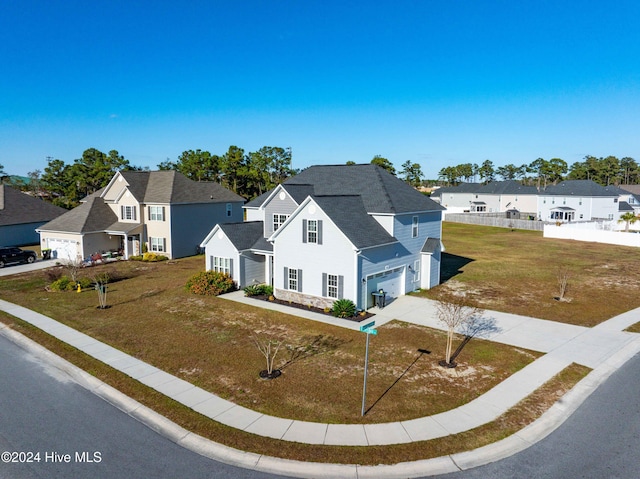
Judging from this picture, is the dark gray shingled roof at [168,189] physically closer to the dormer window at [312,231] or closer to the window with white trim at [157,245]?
the window with white trim at [157,245]

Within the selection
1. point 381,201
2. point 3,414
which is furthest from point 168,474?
point 381,201

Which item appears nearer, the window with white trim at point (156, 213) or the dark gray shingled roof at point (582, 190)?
the window with white trim at point (156, 213)

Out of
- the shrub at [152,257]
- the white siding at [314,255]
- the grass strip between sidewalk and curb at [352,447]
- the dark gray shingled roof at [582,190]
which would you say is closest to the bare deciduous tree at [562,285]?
the grass strip between sidewalk and curb at [352,447]

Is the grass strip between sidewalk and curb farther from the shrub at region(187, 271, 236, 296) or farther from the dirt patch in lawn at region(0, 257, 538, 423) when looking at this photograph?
the shrub at region(187, 271, 236, 296)

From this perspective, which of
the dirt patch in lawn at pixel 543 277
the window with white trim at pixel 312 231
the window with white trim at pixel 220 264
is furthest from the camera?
the window with white trim at pixel 220 264

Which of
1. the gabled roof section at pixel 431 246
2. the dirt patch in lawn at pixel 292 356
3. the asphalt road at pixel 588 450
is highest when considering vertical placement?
the gabled roof section at pixel 431 246

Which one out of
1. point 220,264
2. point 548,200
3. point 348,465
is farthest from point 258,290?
point 548,200

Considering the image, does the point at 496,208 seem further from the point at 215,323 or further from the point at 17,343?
the point at 17,343

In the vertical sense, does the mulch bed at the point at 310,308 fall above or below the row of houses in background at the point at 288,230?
below

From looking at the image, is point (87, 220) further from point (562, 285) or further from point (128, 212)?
point (562, 285)
